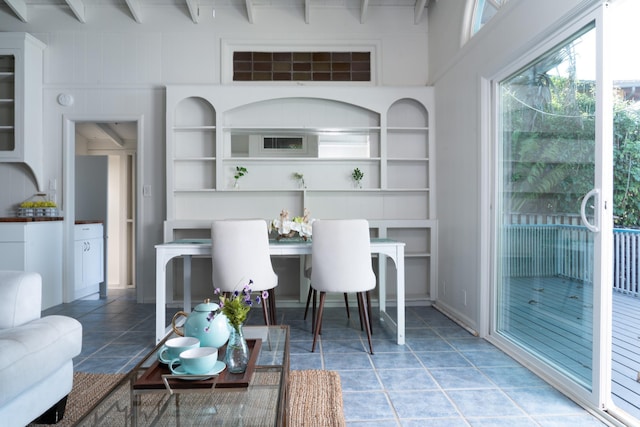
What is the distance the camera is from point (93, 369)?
2.38m

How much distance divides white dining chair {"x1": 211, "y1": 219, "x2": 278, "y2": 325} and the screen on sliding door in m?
1.73

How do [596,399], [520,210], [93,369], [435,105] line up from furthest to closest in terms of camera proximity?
[435,105] < [520,210] < [93,369] < [596,399]

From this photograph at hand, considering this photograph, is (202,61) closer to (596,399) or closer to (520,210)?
(520,210)

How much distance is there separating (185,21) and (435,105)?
282 cm

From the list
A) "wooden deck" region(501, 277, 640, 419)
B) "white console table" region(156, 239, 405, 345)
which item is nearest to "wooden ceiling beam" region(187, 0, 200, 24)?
"white console table" region(156, 239, 405, 345)

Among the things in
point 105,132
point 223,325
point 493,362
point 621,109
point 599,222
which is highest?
point 105,132

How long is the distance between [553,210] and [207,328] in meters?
1.99

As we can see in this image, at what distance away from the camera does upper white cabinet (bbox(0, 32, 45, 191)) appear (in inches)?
156

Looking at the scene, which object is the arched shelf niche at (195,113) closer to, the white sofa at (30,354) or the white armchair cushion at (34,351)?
the white sofa at (30,354)

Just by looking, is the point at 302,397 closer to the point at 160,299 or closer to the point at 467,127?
A: the point at 160,299

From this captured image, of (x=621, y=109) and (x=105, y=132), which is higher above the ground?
(x=105, y=132)

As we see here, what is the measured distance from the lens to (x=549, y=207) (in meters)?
2.33

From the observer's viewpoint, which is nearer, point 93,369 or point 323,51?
point 93,369

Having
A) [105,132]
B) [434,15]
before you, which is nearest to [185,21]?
[105,132]
